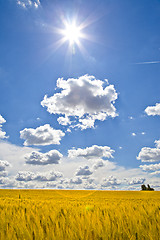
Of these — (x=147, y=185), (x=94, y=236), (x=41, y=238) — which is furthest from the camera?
(x=147, y=185)

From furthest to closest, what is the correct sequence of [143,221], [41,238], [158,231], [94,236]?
[143,221]
[158,231]
[94,236]
[41,238]

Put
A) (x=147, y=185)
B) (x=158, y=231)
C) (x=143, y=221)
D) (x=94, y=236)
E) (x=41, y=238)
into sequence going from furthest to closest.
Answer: (x=147, y=185) → (x=143, y=221) → (x=158, y=231) → (x=94, y=236) → (x=41, y=238)

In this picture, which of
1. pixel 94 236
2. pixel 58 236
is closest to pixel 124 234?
pixel 94 236

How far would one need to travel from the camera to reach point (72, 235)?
161 centimetres

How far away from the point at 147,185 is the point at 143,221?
105390mm

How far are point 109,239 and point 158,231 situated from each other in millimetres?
571

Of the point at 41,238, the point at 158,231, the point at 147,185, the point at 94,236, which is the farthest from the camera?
the point at 147,185

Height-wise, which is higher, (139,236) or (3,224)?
(3,224)

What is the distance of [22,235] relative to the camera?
1742mm

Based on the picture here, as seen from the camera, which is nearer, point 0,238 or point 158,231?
point 0,238

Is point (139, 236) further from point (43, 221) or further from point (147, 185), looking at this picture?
point (147, 185)

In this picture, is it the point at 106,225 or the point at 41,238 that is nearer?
the point at 41,238

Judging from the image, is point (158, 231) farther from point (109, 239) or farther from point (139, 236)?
point (109, 239)

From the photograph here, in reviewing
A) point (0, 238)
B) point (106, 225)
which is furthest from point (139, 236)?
point (0, 238)
